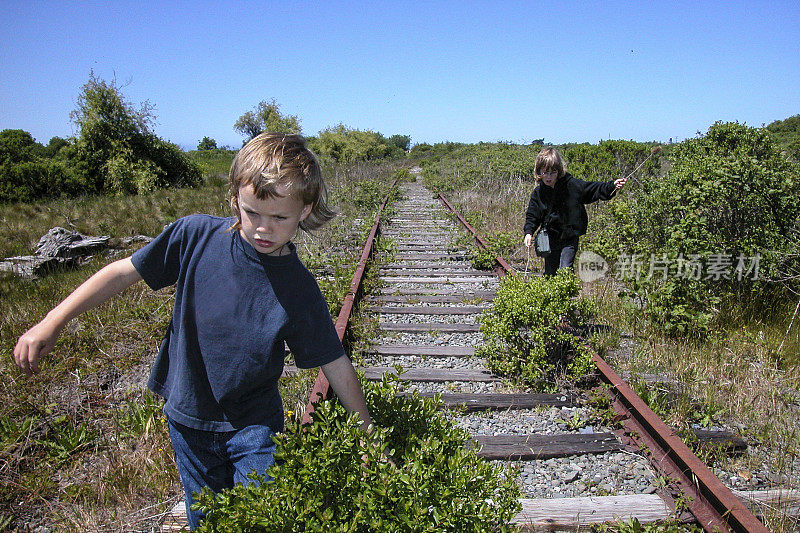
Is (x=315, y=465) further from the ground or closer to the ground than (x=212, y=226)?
closer to the ground

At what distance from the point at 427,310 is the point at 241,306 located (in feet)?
12.8

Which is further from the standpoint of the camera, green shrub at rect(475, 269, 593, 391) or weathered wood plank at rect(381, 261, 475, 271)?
weathered wood plank at rect(381, 261, 475, 271)

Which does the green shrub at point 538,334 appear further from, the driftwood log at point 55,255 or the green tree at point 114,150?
the green tree at point 114,150

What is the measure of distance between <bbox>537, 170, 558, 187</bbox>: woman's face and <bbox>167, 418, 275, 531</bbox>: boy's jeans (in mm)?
4303

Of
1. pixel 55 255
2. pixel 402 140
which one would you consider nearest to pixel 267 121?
pixel 55 255

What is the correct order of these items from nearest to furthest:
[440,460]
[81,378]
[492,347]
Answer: [440,460]
[81,378]
[492,347]

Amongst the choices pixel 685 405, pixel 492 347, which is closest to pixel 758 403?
pixel 685 405

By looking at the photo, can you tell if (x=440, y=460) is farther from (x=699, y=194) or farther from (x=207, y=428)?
(x=699, y=194)

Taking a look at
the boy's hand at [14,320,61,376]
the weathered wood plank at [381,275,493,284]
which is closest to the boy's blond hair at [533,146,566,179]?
the weathered wood plank at [381,275,493,284]

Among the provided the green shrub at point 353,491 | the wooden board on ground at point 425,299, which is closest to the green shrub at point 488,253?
the wooden board on ground at point 425,299

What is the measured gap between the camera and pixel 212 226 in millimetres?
1805

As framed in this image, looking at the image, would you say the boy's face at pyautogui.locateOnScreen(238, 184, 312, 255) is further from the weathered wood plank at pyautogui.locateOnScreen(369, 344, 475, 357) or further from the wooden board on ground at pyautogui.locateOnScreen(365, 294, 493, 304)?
the wooden board on ground at pyautogui.locateOnScreen(365, 294, 493, 304)

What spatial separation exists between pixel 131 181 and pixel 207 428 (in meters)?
21.4

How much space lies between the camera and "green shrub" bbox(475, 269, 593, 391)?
3.82 m
